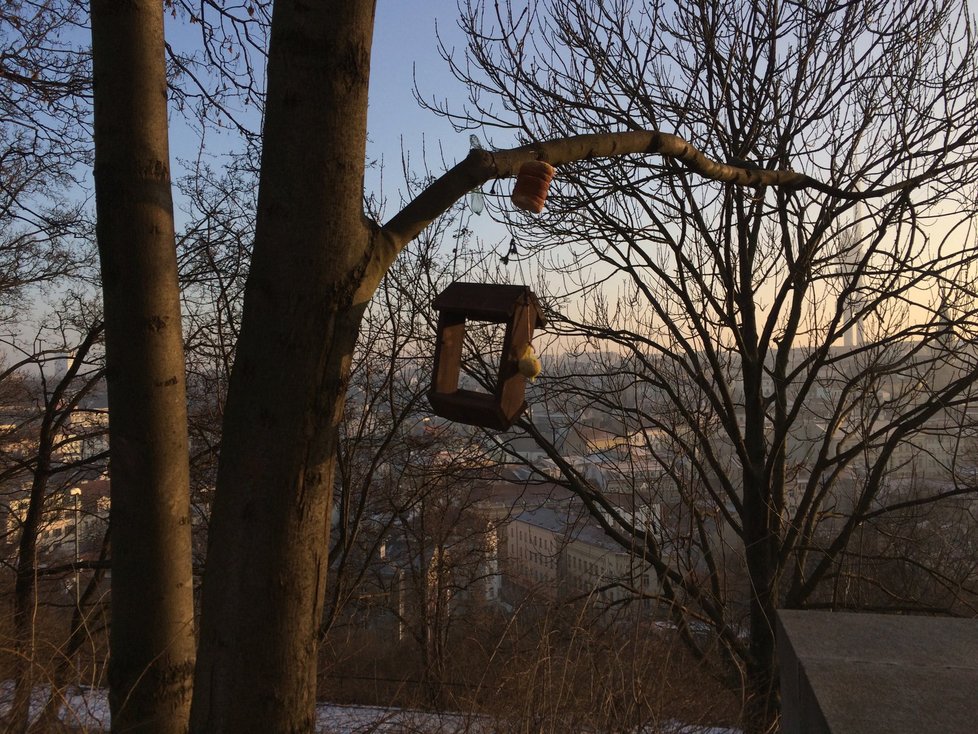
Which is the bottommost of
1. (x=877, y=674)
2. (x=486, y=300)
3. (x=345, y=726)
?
(x=345, y=726)

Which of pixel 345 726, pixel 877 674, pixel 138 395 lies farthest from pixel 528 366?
pixel 345 726

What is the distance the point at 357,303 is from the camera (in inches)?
59.2

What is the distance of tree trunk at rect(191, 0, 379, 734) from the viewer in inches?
54.6

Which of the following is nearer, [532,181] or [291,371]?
[291,371]

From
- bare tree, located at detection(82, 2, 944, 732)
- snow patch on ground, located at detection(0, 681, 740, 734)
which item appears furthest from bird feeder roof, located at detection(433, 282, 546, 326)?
snow patch on ground, located at detection(0, 681, 740, 734)

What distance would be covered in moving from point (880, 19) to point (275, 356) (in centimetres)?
518

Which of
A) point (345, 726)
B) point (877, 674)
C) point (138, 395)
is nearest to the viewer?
point (138, 395)

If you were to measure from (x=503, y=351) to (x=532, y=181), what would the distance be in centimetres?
47

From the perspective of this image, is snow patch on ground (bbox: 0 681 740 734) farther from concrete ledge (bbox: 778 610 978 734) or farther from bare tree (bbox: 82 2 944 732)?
bare tree (bbox: 82 2 944 732)

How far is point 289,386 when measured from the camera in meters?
1.42

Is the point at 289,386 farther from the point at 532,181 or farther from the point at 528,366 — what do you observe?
the point at 532,181

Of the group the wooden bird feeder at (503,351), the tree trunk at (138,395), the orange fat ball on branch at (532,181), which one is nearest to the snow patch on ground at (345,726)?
the tree trunk at (138,395)

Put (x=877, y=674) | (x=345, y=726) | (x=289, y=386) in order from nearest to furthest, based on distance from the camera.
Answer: (x=289, y=386), (x=877, y=674), (x=345, y=726)

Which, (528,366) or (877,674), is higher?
(528,366)
